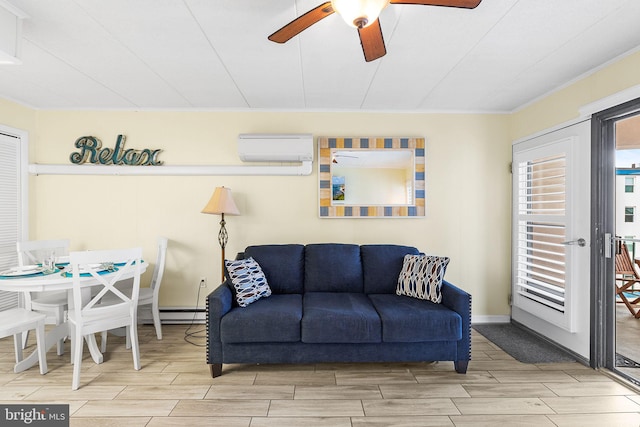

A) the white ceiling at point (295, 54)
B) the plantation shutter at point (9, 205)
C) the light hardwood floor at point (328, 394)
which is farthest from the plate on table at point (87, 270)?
the white ceiling at point (295, 54)

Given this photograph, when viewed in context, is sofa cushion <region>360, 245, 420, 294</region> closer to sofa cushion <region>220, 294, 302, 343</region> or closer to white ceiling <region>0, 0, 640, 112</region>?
sofa cushion <region>220, 294, 302, 343</region>

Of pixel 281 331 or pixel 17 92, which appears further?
pixel 17 92

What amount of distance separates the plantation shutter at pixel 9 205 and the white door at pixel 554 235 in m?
5.32

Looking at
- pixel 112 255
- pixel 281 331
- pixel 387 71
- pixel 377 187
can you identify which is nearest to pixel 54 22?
pixel 112 255

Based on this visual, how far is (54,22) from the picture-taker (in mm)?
2035

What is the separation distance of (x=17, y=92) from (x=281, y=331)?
Answer: 11.3 feet

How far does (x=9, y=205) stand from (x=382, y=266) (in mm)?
3870

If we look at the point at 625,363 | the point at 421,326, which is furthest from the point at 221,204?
the point at 625,363

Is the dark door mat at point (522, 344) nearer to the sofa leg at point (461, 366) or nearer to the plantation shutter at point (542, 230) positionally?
the plantation shutter at point (542, 230)

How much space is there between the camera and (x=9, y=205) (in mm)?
3357

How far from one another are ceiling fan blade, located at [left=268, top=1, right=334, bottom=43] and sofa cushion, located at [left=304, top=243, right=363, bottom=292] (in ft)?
6.65

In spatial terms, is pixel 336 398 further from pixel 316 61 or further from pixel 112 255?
pixel 316 61

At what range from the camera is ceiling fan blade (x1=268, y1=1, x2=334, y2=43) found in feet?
4.98

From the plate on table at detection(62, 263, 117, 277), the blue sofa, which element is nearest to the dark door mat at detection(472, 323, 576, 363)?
the blue sofa
